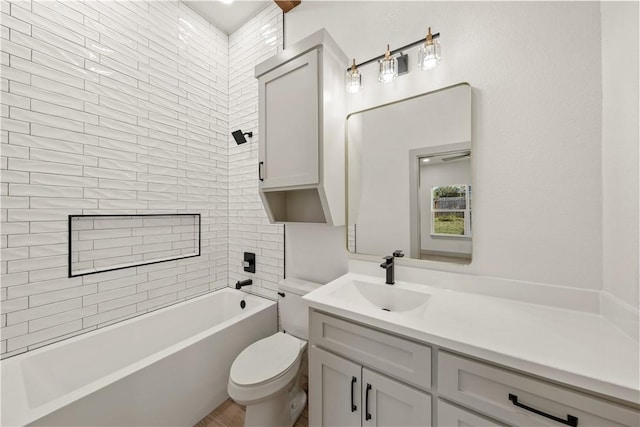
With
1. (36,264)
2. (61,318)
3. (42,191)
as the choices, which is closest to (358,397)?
(61,318)

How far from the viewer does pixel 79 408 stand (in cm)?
108

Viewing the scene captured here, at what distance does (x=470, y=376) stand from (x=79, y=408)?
1.66m

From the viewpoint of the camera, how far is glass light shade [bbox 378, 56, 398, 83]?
142 cm

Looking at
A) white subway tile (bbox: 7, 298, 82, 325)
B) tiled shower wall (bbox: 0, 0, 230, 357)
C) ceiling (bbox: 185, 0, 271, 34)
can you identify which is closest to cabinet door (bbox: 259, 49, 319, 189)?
tiled shower wall (bbox: 0, 0, 230, 357)

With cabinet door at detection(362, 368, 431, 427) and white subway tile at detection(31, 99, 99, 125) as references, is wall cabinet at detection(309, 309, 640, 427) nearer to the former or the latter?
cabinet door at detection(362, 368, 431, 427)

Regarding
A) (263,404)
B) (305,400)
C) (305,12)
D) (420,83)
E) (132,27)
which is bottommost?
(305,400)

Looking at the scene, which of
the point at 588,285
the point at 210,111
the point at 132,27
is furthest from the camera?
the point at 210,111

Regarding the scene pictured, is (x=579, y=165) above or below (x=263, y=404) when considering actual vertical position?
above

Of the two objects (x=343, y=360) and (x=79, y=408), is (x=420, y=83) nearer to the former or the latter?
(x=343, y=360)

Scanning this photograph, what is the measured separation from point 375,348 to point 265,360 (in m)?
0.75

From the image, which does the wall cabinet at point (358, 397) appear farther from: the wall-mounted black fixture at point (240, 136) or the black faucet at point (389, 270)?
the wall-mounted black fixture at point (240, 136)

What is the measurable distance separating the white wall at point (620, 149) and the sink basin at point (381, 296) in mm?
707

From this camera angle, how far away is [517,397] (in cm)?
76

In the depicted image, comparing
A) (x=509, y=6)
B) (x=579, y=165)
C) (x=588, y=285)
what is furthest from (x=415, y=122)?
(x=588, y=285)
